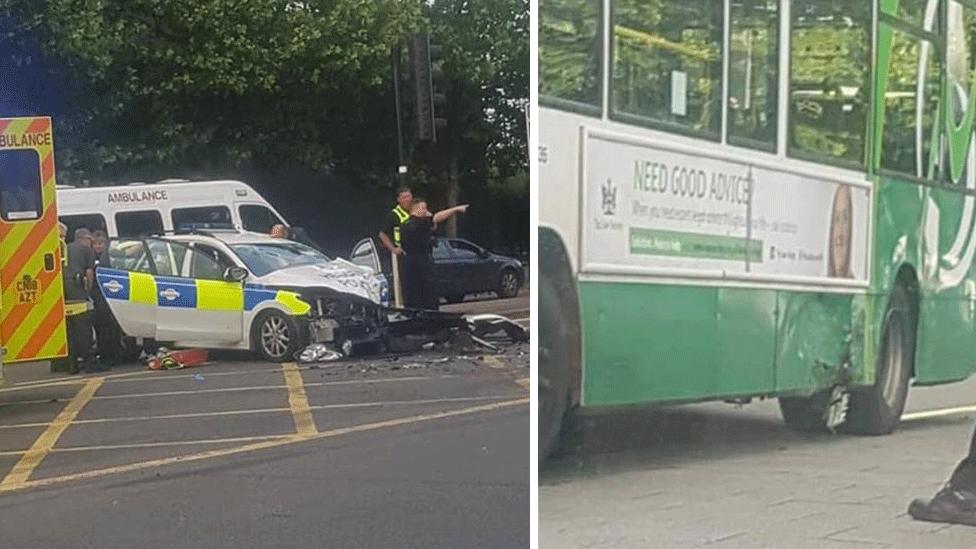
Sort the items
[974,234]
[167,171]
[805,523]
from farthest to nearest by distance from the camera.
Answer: [974,234]
[805,523]
[167,171]

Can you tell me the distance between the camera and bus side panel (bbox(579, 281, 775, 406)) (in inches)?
103

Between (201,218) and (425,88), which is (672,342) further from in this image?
(201,218)

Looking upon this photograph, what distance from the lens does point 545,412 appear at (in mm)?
2672

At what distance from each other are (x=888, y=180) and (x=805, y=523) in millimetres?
807

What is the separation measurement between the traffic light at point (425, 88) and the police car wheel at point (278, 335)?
476 mm

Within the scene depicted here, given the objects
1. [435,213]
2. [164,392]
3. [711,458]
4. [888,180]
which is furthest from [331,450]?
[888,180]

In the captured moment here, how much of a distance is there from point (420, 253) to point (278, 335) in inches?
13.6

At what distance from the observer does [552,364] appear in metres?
2.65

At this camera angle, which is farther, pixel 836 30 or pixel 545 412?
pixel 836 30

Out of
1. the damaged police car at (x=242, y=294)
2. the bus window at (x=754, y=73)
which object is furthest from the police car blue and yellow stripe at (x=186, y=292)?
the bus window at (x=754, y=73)

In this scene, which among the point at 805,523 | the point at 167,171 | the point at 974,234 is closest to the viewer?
the point at 167,171

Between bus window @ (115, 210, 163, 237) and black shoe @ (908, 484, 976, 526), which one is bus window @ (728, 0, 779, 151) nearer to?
black shoe @ (908, 484, 976, 526)

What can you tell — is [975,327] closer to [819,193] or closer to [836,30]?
[819,193]

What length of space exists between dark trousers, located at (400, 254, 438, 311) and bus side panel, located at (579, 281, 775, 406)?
1.13ft
